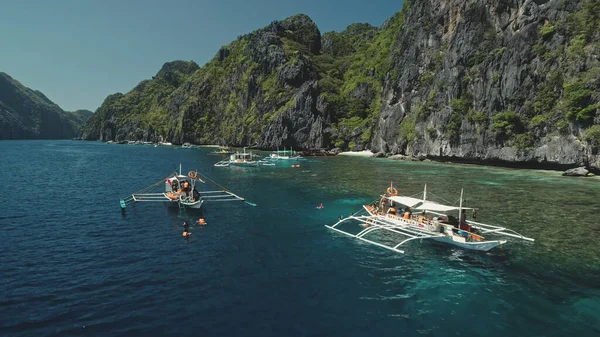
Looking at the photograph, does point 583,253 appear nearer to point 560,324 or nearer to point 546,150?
point 560,324

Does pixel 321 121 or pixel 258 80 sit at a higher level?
pixel 258 80

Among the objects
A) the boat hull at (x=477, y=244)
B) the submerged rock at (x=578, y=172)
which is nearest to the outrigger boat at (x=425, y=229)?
the boat hull at (x=477, y=244)

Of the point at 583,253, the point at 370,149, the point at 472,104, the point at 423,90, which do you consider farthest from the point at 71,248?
the point at 370,149

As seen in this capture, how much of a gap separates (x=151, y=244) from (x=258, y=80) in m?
167

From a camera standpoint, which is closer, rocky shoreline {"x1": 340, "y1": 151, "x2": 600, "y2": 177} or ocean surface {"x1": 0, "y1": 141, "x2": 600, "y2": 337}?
ocean surface {"x1": 0, "y1": 141, "x2": 600, "y2": 337}

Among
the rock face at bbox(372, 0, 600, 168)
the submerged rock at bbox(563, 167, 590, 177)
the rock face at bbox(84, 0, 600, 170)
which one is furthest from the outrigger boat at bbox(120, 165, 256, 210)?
the rock face at bbox(84, 0, 600, 170)

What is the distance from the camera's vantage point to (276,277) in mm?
20625

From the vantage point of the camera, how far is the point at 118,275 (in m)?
20.6

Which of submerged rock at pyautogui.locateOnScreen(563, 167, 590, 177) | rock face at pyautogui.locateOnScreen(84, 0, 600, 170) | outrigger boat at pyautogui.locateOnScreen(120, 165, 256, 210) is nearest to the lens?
outrigger boat at pyautogui.locateOnScreen(120, 165, 256, 210)

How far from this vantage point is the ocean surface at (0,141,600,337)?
50.8 feet

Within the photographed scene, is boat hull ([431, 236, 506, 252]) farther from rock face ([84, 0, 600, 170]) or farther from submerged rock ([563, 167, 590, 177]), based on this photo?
rock face ([84, 0, 600, 170])

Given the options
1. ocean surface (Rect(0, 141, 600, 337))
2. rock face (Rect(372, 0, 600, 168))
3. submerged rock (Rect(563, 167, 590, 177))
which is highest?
rock face (Rect(372, 0, 600, 168))

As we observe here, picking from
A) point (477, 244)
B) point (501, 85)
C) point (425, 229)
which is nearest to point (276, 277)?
point (425, 229)

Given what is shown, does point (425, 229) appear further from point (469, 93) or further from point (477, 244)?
point (469, 93)
